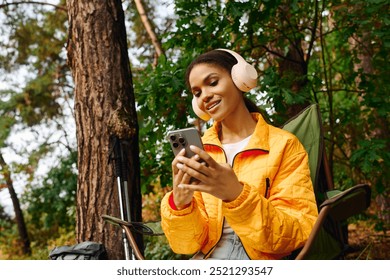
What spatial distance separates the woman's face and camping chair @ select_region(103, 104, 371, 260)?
1.60ft

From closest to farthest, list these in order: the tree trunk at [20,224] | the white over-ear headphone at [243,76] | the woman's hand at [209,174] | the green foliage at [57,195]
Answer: the woman's hand at [209,174], the white over-ear headphone at [243,76], the green foliage at [57,195], the tree trunk at [20,224]

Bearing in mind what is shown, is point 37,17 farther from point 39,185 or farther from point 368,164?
point 368,164

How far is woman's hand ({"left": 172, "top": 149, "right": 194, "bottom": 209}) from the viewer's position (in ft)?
4.83

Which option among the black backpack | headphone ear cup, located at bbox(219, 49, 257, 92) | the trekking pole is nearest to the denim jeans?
headphone ear cup, located at bbox(219, 49, 257, 92)

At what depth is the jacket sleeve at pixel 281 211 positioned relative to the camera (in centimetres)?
149

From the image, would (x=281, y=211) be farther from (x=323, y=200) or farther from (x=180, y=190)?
(x=323, y=200)

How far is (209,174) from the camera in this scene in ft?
4.60

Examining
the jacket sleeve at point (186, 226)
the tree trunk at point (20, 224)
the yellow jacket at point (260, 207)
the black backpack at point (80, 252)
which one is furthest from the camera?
the tree trunk at point (20, 224)

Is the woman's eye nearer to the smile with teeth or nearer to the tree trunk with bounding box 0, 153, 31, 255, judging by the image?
the smile with teeth

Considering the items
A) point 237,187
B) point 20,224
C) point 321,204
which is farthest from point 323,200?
point 20,224

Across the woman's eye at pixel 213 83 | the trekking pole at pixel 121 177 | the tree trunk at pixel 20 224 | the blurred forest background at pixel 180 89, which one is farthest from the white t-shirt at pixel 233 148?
the tree trunk at pixel 20 224

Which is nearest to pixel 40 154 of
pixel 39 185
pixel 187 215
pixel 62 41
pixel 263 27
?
pixel 39 185

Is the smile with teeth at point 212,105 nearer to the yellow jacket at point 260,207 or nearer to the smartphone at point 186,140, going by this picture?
the yellow jacket at point 260,207

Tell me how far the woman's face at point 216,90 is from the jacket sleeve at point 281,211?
257 mm
